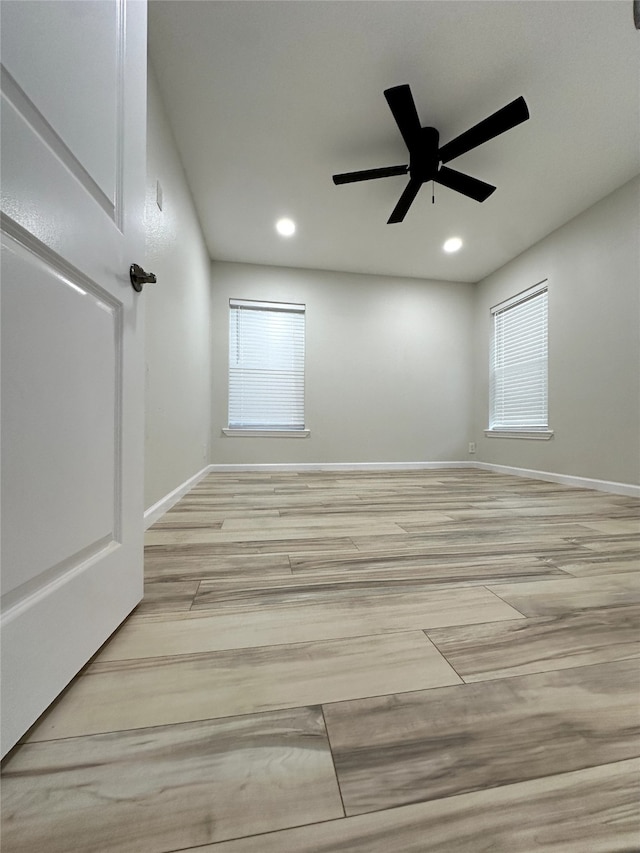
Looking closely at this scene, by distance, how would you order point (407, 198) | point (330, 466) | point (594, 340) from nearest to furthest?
point (407, 198), point (594, 340), point (330, 466)

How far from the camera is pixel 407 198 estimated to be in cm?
229

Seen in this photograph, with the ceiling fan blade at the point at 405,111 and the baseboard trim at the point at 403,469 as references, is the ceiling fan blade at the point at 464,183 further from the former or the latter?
the baseboard trim at the point at 403,469

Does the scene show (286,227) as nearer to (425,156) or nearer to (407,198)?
(407,198)

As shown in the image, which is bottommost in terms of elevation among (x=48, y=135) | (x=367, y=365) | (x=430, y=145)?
(x=48, y=135)

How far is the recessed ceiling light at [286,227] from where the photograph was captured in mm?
3004

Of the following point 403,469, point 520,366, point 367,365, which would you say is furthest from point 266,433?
point 520,366

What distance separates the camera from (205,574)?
1.08 meters

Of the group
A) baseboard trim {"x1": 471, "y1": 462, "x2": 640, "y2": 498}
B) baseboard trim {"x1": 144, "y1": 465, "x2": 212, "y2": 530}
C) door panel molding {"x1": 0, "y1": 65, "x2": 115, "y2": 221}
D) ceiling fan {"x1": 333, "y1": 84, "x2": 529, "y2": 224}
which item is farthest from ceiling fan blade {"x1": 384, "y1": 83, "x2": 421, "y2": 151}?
baseboard trim {"x1": 471, "y1": 462, "x2": 640, "y2": 498}

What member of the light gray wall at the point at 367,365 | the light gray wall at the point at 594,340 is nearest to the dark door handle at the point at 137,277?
the light gray wall at the point at 367,365

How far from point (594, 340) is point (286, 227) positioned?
113 inches

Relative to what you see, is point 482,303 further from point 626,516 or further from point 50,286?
point 50,286

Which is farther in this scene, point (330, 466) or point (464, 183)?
point (330, 466)

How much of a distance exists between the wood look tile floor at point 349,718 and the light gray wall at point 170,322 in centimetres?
88

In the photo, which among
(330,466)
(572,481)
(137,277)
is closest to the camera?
(137,277)
